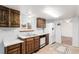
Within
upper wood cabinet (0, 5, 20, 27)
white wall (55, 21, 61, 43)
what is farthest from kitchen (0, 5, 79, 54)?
white wall (55, 21, 61, 43)

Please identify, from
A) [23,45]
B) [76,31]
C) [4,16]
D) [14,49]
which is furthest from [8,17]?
[76,31]

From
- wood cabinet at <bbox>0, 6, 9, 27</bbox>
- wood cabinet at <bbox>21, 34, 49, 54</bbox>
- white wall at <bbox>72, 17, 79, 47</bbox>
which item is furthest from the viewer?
white wall at <bbox>72, 17, 79, 47</bbox>

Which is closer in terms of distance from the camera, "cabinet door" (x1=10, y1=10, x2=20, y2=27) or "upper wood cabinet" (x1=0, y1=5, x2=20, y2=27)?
"upper wood cabinet" (x1=0, y1=5, x2=20, y2=27)

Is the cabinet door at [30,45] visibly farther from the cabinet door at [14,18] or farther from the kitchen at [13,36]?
the cabinet door at [14,18]

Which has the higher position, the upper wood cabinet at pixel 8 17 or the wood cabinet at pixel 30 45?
the upper wood cabinet at pixel 8 17

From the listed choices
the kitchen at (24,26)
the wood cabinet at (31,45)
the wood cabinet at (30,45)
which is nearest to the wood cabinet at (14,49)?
the kitchen at (24,26)

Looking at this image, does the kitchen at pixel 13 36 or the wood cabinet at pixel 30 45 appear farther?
the wood cabinet at pixel 30 45

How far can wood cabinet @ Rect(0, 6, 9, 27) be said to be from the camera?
2.41 m

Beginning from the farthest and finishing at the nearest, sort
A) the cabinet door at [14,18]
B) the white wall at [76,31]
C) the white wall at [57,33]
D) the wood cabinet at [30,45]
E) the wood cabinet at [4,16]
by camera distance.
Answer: the white wall at [57,33] < the white wall at [76,31] < the wood cabinet at [30,45] < the cabinet door at [14,18] < the wood cabinet at [4,16]

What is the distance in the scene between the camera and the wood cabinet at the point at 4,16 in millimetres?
2412

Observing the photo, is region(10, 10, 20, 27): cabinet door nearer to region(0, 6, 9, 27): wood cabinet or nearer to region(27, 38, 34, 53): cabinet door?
region(0, 6, 9, 27): wood cabinet

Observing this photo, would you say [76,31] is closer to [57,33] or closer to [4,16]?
[57,33]
